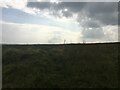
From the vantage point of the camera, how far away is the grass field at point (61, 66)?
17.9 m

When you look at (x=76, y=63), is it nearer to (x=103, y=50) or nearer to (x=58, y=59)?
(x=58, y=59)

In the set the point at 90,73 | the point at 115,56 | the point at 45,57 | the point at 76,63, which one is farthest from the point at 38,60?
the point at 115,56

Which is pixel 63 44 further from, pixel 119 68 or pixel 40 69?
pixel 119 68

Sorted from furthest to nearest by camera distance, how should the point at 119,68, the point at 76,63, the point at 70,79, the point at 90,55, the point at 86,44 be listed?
the point at 86,44, the point at 90,55, the point at 76,63, the point at 119,68, the point at 70,79

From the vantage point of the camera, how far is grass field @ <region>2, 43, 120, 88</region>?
17.9 meters

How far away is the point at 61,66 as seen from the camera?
20.6 metres

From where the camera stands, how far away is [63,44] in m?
26.2

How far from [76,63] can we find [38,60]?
3.57m

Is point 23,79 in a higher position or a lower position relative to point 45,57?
lower

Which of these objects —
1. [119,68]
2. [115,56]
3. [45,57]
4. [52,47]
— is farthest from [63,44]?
[119,68]

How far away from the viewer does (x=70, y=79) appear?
60.6 ft

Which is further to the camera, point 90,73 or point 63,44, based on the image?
point 63,44

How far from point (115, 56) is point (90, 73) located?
3752 mm

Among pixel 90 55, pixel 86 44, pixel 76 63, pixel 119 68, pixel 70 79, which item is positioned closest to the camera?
pixel 70 79
